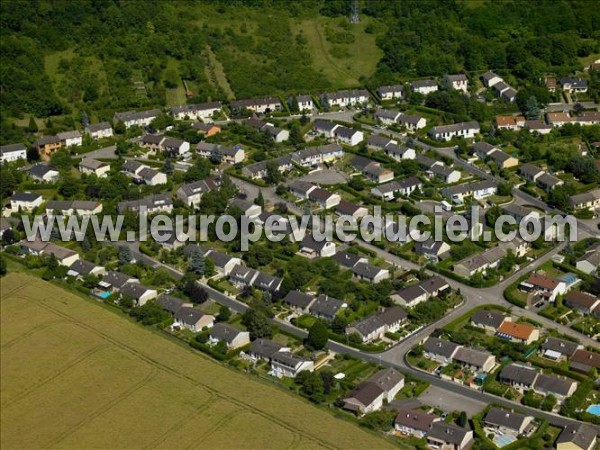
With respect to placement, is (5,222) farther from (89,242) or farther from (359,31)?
(359,31)

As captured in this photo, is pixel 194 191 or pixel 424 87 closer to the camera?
pixel 194 191

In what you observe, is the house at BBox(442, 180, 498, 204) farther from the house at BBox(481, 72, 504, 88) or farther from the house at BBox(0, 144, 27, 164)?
the house at BBox(0, 144, 27, 164)

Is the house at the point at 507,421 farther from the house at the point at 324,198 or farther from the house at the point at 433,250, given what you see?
the house at the point at 324,198

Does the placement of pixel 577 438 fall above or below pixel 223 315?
below

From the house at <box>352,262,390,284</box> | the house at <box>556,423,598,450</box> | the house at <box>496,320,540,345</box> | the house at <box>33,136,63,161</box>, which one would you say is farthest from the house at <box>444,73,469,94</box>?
the house at <box>556,423,598,450</box>

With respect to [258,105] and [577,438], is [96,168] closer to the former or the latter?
[258,105]

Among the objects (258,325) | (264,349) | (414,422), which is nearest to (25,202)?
(258,325)

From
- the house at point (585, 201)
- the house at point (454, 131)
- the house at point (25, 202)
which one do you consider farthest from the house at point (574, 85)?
the house at point (25, 202)
